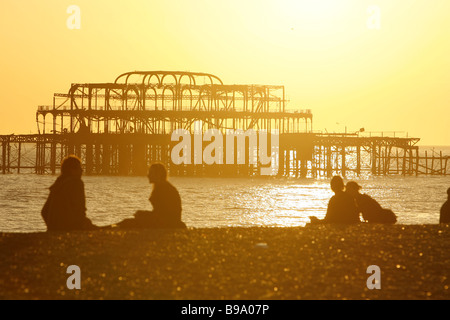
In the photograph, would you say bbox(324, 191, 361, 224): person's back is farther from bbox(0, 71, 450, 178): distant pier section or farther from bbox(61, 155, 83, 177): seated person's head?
bbox(0, 71, 450, 178): distant pier section

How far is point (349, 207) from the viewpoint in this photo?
13.8 m

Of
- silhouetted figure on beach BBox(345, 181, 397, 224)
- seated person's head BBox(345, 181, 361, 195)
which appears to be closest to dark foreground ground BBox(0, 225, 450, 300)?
seated person's head BBox(345, 181, 361, 195)

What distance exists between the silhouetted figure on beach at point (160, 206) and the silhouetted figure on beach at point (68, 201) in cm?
75

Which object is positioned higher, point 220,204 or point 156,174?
point 156,174

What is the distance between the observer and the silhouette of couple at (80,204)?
1097 centimetres

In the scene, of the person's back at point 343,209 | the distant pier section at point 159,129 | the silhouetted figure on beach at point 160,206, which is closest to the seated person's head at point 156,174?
the silhouetted figure on beach at point 160,206

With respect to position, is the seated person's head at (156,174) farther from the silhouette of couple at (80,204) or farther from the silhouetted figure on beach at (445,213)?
the silhouetted figure on beach at (445,213)

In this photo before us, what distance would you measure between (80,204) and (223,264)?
8.52ft

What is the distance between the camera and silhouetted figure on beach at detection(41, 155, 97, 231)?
10.9m

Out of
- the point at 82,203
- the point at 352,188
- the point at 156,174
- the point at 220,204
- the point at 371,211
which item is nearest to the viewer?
the point at 82,203

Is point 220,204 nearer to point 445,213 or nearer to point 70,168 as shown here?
point 445,213

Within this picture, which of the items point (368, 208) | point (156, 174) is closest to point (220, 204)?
point (368, 208)

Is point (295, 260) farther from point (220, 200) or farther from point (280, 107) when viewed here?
point (280, 107)
